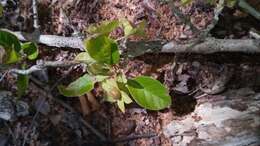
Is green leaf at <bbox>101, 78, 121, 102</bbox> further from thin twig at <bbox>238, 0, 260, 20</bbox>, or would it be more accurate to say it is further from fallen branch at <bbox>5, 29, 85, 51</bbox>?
thin twig at <bbox>238, 0, 260, 20</bbox>

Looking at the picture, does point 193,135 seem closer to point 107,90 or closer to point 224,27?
point 107,90

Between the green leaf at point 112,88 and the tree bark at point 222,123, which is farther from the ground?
the green leaf at point 112,88

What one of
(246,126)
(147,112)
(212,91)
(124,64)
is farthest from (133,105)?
(246,126)

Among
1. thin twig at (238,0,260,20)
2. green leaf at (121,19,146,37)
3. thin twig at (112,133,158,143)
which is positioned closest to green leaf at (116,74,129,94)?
green leaf at (121,19,146,37)

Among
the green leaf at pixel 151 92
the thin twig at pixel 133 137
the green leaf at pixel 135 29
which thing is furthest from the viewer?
the thin twig at pixel 133 137

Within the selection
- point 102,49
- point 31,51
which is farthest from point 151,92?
point 31,51

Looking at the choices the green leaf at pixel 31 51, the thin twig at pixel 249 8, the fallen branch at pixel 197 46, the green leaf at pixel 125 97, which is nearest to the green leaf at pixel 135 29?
the fallen branch at pixel 197 46

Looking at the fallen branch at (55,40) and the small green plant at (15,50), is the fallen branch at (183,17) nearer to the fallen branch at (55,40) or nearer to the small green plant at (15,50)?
the fallen branch at (55,40)
